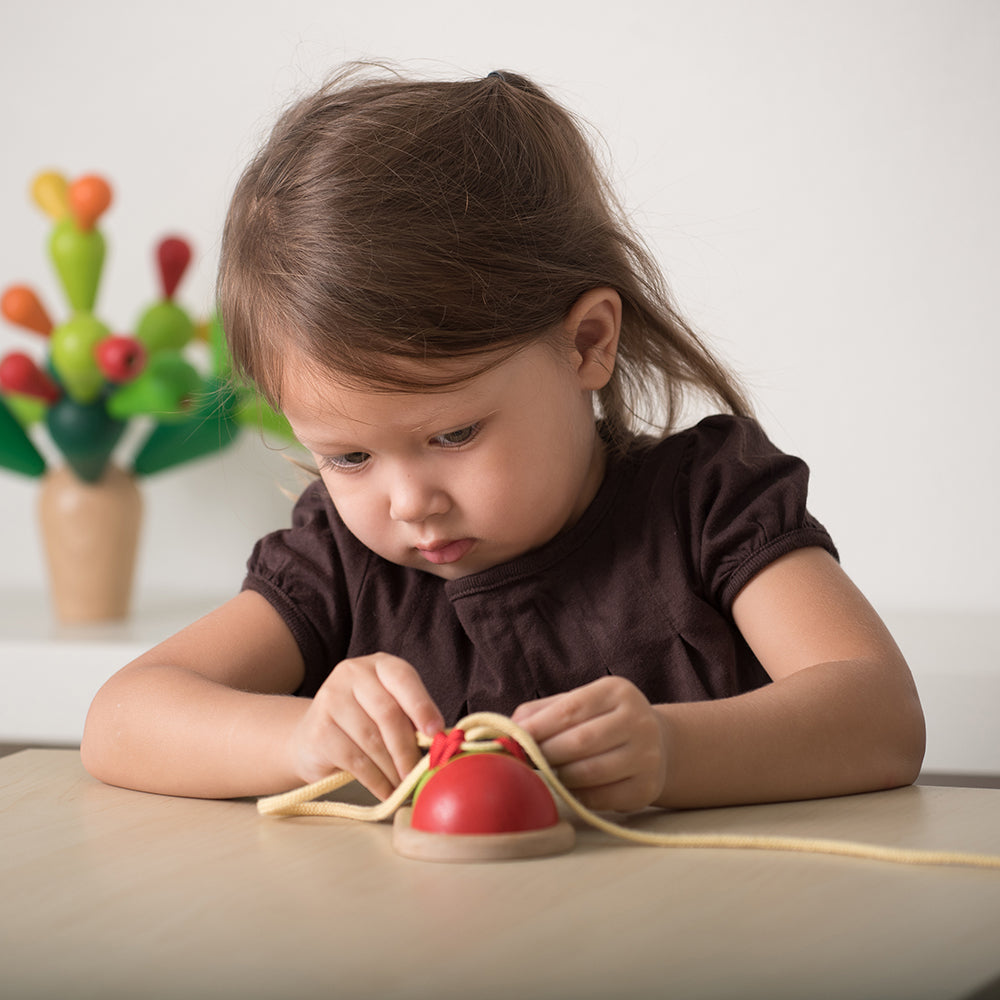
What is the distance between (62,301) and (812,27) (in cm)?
118

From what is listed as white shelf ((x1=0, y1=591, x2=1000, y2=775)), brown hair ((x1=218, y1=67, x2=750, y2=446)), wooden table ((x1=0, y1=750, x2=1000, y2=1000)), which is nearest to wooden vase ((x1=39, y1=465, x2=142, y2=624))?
white shelf ((x1=0, y1=591, x2=1000, y2=775))

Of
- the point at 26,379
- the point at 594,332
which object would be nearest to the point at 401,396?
the point at 594,332

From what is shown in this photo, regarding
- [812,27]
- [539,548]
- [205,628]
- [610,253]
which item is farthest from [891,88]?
[205,628]

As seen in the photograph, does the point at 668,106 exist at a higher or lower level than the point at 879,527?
higher

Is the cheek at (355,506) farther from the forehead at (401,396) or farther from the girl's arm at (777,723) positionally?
the girl's arm at (777,723)

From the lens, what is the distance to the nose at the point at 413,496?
2.34ft

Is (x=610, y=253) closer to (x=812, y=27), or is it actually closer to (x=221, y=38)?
(x=812, y=27)

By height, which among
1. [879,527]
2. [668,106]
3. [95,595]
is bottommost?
[95,595]

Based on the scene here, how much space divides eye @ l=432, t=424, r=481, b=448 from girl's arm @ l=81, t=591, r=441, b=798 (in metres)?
0.16

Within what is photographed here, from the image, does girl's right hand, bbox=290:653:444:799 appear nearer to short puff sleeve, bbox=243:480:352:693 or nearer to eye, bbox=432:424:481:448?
eye, bbox=432:424:481:448

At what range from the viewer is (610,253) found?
0.85 meters

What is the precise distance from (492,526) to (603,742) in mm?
226

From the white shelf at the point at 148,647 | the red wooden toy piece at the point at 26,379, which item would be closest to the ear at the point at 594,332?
the white shelf at the point at 148,647

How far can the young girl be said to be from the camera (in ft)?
2.02
